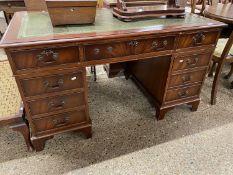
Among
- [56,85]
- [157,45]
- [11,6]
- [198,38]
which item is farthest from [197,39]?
[11,6]

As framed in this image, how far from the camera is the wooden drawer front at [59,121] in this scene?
4.02 ft

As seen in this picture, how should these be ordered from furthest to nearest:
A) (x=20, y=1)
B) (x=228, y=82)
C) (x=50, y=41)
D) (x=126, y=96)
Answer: (x=20, y=1) → (x=228, y=82) → (x=126, y=96) → (x=50, y=41)

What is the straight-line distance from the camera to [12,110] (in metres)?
1.20

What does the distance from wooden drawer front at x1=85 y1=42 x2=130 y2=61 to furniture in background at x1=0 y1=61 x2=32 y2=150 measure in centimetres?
55

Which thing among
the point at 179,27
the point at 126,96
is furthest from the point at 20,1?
the point at 179,27

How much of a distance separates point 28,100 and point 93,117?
669 millimetres

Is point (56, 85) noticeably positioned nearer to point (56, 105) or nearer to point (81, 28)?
point (56, 105)

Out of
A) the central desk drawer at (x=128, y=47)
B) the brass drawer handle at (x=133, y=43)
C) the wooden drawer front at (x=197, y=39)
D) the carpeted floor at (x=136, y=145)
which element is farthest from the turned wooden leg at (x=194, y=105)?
the brass drawer handle at (x=133, y=43)

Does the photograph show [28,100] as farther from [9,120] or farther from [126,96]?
[126,96]

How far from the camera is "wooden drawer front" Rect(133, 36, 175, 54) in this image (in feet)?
3.76

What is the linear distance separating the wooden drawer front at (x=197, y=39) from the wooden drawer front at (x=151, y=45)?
78 mm

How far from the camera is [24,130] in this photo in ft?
4.09

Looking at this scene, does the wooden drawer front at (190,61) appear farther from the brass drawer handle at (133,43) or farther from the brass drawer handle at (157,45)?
the brass drawer handle at (133,43)

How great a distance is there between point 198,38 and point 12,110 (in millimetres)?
1266
